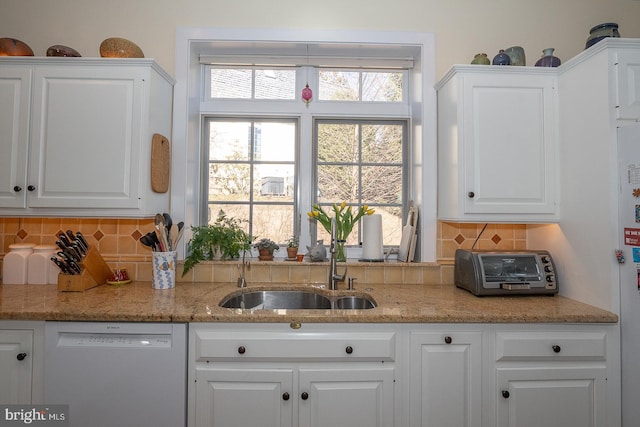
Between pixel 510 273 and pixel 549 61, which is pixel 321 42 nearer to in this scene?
pixel 549 61

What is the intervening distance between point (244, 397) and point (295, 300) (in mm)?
644

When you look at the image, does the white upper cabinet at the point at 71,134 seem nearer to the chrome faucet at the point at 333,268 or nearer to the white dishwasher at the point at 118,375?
the white dishwasher at the point at 118,375

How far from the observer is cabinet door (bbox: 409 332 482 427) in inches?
58.1

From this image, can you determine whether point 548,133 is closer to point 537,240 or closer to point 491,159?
point 491,159

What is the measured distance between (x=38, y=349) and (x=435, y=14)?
281 cm

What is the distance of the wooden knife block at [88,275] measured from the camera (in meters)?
1.80

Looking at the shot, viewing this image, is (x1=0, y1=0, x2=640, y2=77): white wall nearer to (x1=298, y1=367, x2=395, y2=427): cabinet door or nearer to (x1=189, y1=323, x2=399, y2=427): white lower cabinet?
(x1=189, y1=323, x2=399, y2=427): white lower cabinet

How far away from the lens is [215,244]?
6.89 feet

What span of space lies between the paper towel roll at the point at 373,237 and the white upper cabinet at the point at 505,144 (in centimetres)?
50

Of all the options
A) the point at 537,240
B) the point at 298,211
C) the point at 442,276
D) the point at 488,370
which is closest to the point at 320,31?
the point at 298,211

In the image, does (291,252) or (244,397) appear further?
(291,252)

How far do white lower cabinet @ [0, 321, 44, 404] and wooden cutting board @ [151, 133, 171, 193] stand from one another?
853 mm

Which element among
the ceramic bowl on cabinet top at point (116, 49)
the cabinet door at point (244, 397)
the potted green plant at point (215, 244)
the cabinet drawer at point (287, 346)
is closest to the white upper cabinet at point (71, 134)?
Answer: the ceramic bowl on cabinet top at point (116, 49)

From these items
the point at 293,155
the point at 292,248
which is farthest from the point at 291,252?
the point at 293,155
